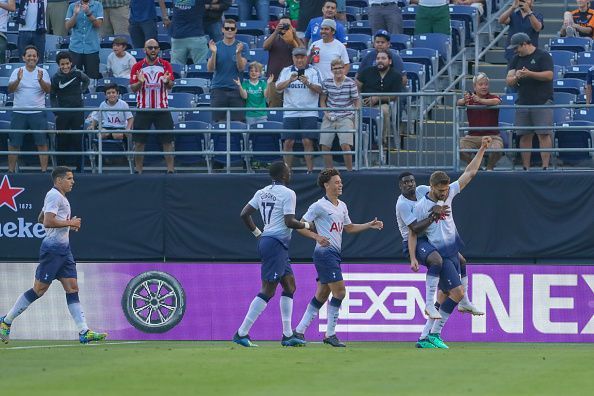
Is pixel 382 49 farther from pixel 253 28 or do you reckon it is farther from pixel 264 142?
pixel 253 28

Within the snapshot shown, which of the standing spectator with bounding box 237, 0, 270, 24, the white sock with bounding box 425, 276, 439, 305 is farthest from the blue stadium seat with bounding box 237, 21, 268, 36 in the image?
the white sock with bounding box 425, 276, 439, 305

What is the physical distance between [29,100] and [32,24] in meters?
3.00

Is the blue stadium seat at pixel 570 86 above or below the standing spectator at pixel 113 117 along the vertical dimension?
above

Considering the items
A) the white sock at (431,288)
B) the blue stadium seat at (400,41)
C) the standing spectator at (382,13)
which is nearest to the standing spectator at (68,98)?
the standing spectator at (382,13)

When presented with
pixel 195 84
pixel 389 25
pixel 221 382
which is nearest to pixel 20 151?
pixel 195 84

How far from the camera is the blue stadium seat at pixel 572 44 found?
969 inches

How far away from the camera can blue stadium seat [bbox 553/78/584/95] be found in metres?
23.0

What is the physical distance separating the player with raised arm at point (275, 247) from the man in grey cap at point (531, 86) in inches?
211

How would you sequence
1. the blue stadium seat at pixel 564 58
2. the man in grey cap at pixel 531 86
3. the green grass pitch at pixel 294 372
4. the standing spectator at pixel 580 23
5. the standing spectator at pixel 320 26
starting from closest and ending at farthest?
the green grass pitch at pixel 294 372, the man in grey cap at pixel 531 86, the standing spectator at pixel 320 26, the blue stadium seat at pixel 564 58, the standing spectator at pixel 580 23

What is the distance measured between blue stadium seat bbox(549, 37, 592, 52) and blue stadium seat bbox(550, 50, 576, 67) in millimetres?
467

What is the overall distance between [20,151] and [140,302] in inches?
144

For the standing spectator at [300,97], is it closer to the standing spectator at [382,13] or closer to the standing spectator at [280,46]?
the standing spectator at [280,46]

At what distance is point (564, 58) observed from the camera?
79.4 feet

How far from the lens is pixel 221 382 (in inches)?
477
